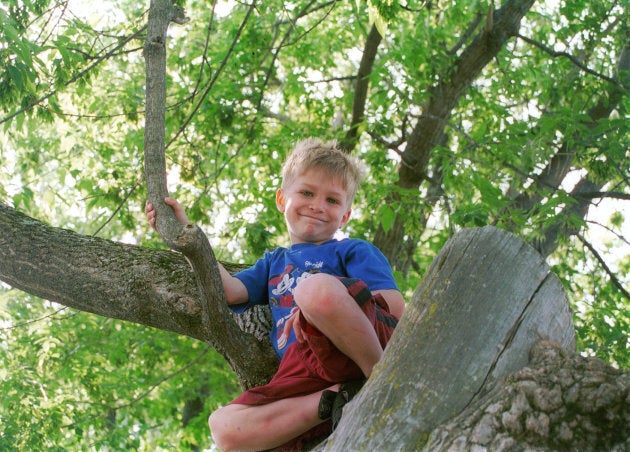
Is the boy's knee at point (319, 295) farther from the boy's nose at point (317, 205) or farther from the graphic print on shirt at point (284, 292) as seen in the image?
the boy's nose at point (317, 205)

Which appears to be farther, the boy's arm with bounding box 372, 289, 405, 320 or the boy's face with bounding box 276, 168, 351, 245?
the boy's face with bounding box 276, 168, 351, 245

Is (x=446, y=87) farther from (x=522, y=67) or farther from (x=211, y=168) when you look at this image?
(x=211, y=168)

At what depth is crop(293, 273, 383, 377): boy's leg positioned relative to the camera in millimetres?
1938

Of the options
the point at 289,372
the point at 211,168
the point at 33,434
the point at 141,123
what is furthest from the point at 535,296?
the point at 211,168

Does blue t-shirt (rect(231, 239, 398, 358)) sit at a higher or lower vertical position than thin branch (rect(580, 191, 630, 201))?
lower

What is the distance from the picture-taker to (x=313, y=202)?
2.85 meters

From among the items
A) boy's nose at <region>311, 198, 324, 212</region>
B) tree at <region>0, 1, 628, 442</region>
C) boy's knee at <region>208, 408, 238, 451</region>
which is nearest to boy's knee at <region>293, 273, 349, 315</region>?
boy's knee at <region>208, 408, 238, 451</region>

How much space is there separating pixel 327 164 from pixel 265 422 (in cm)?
114

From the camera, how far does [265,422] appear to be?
7.00ft

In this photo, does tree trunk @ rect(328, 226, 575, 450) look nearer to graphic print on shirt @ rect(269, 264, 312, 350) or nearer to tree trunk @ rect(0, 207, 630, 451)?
tree trunk @ rect(0, 207, 630, 451)

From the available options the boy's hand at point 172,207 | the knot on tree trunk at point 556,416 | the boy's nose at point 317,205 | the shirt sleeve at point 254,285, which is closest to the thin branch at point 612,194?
the boy's nose at point 317,205

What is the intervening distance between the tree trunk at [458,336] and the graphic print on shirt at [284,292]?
3.05 feet

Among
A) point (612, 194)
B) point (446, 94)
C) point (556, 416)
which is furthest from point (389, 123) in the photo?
point (556, 416)

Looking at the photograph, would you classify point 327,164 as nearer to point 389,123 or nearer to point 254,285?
point 254,285
